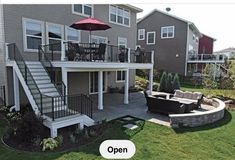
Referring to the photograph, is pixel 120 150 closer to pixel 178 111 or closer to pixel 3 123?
pixel 178 111

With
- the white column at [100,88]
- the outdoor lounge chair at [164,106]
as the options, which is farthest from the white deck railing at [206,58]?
the white column at [100,88]

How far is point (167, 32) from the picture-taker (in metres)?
24.6

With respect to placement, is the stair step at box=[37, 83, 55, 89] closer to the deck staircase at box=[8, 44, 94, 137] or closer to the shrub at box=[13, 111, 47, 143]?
the deck staircase at box=[8, 44, 94, 137]

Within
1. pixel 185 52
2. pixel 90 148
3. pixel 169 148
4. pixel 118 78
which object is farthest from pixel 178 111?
pixel 185 52

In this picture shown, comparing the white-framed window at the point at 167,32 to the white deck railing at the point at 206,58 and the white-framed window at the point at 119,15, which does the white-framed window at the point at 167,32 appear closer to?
the white deck railing at the point at 206,58

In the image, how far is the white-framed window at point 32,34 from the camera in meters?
10.1

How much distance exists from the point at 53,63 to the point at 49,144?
418 centimetres

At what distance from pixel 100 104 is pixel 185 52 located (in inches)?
682

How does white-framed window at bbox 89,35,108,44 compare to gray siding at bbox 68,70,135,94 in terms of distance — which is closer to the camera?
gray siding at bbox 68,70,135,94

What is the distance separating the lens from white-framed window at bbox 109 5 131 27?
1493cm

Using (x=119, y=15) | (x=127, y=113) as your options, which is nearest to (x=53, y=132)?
(x=127, y=113)

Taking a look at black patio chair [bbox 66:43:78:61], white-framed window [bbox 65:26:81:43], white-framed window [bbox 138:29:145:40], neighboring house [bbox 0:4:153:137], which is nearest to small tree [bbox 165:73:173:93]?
neighboring house [bbox 0:4:153:137]

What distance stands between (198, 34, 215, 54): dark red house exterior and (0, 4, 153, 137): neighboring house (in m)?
22.0

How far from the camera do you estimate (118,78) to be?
16.6 meters
